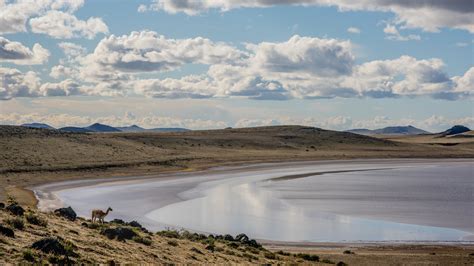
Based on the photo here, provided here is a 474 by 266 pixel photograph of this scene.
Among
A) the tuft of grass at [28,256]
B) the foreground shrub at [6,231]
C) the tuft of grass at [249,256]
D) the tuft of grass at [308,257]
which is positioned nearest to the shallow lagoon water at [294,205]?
the tuft of grass at [308,257]

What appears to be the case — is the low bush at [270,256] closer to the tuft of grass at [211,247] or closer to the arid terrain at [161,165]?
the arid terrain at [161,165]

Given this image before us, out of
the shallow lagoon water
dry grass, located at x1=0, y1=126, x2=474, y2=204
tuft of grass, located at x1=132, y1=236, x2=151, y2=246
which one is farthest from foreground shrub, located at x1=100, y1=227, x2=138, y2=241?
dry grass, located at x1=0, y1=126, x2=474, y2=204

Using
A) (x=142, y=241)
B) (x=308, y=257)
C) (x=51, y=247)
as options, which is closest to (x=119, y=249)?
(x=142, y=241)

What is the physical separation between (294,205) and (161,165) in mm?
35894

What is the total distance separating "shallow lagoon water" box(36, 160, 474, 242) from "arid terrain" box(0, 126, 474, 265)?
4.16m

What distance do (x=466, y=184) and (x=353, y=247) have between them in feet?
138

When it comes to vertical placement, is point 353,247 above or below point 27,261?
below

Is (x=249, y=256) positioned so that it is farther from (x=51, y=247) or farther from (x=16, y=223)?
(x=51, y=247)

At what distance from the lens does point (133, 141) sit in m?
107

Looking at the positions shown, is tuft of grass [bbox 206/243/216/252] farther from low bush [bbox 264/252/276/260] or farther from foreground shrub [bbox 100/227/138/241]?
foreground shrub [bbox 100/227/138/241]

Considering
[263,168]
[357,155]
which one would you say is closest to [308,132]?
[357,155]

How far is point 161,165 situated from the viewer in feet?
257

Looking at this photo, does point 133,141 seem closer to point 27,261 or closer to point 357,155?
point 357,155

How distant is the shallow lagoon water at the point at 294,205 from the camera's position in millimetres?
34312
